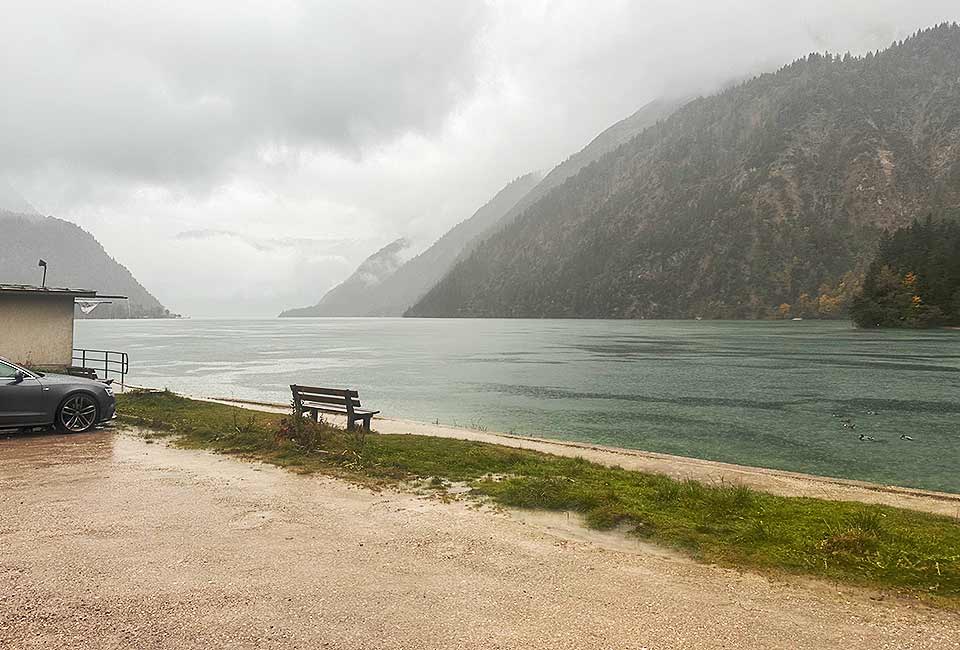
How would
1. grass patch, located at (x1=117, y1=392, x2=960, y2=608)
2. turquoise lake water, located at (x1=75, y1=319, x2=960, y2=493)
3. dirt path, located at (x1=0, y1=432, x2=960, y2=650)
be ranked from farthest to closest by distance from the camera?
turquoise lake water, located at (x1=75, y1=319, x2=960, y2=493), grass patch, located at (x1=117, y1=392, x2=960, y2=608), dirt path, located at (x1=0, y1=432, x2=960, y2=650)

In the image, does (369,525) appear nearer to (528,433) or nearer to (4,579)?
(4,579)

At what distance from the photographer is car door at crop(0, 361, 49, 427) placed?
1275 centimetres

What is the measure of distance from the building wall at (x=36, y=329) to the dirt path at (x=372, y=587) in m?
22.4

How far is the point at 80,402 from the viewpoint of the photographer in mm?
13914

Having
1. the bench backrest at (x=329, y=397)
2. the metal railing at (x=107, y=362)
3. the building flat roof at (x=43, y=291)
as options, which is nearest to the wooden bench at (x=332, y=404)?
the bench backrest at (x=329, y=397)

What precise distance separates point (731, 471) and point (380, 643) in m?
10.2

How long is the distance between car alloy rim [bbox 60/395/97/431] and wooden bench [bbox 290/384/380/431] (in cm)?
454

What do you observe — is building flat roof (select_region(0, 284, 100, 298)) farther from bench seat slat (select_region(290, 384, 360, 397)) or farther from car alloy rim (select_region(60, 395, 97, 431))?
bench seat slat (select_region(290, 384, 360, 397))

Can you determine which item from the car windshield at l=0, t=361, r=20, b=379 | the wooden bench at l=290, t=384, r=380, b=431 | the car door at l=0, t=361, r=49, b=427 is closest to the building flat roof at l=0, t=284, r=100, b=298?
the car windshield at l=0, t=361, r=20, b=379

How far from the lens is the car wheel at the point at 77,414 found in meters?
13.6

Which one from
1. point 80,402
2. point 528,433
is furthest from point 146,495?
point 528,433

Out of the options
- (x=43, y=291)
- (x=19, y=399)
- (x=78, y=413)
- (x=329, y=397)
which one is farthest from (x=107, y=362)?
(x=329, y=397)

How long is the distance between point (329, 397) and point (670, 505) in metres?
9.76

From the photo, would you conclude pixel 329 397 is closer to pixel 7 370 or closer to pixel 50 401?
pixel 50 401
